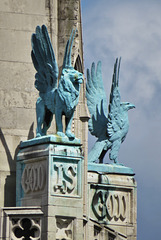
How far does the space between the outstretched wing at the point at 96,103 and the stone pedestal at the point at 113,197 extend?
1.53 metres

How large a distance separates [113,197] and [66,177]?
28.0ft

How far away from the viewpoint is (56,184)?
3653cm

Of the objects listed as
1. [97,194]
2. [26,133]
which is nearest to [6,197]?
[26,133]

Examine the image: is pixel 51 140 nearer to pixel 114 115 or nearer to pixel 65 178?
pixel 65 178

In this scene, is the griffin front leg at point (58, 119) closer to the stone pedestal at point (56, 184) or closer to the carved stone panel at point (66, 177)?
the stone pedestal at point (56, 184)

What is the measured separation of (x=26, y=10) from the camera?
1553 inches

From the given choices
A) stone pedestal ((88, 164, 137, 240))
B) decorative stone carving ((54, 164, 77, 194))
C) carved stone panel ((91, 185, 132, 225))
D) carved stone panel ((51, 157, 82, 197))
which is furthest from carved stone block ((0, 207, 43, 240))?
carved stone panel ((91, 185, 132, 225))

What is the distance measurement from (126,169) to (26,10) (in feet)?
29.2

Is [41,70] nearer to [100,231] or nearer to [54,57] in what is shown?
[54,57]

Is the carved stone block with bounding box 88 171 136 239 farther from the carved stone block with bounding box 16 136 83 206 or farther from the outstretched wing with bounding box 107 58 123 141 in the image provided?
the carved stone block with bounding box 16 136 83 206

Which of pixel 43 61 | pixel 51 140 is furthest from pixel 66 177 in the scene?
pixel 43 61

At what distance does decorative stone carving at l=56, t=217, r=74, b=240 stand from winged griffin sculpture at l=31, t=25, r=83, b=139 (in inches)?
95.9

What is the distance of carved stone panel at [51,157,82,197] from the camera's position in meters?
36.6

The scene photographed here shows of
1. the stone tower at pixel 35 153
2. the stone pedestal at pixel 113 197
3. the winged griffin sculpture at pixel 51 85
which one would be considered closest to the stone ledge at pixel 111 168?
the stone pedestal at pixel 113 197
